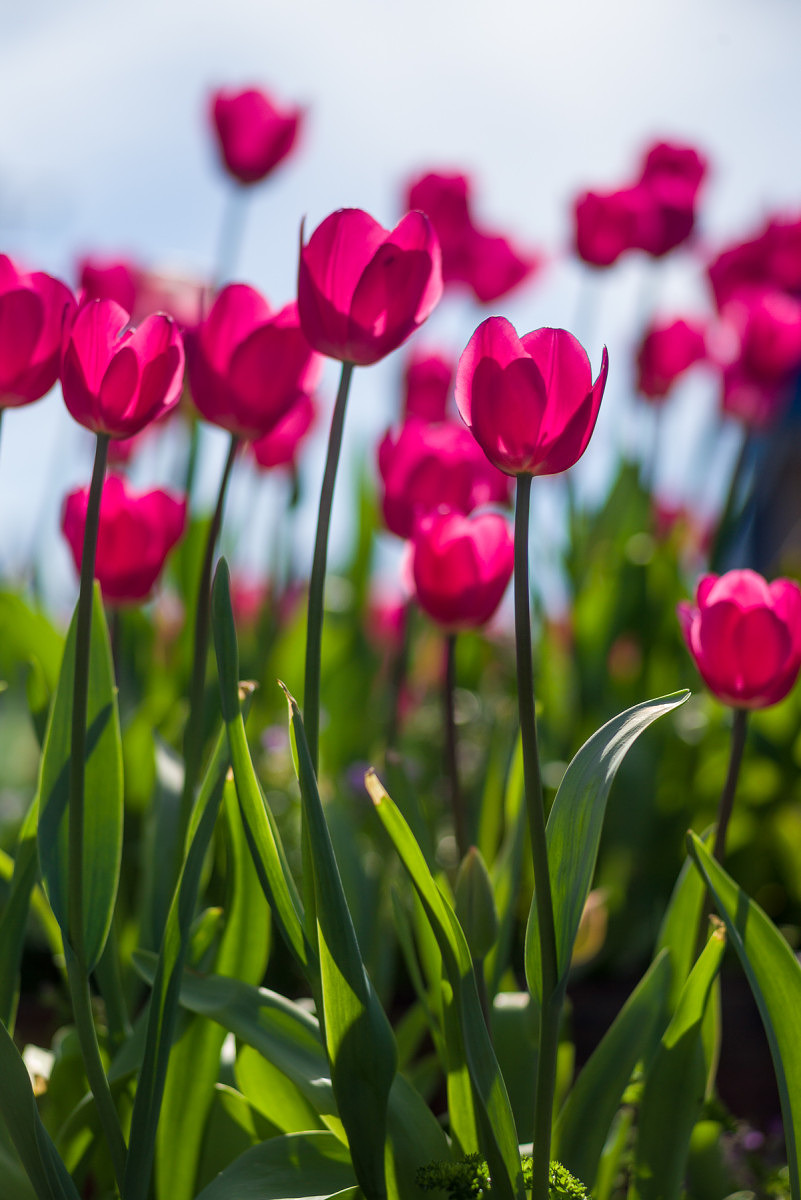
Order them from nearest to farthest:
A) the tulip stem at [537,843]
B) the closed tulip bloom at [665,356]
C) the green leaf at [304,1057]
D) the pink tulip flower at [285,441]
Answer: the tulip stem at [537,843] < the green leaf at [304,1057] < the pink tulip flower at [285,441] < the closed tulip bloom at [665,356]

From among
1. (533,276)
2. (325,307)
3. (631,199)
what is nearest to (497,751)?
(325,307)

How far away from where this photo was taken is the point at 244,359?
31.9 inches

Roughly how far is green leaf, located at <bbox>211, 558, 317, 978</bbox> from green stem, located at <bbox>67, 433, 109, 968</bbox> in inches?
3.2

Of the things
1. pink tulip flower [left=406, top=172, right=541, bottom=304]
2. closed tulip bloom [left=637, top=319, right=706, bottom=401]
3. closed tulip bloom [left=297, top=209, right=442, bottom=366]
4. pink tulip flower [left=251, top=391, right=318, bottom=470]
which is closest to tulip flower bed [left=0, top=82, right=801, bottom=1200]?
closed tulip bloom [left=297, top=209, right=442, bottom=366]

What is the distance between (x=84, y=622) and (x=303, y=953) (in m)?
0.27

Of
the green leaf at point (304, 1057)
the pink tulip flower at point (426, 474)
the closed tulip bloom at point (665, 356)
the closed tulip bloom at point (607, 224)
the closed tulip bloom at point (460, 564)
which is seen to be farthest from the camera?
the closed tulip bloom at point (665, 356)

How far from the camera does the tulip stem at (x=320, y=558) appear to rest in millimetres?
705

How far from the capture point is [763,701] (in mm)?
812

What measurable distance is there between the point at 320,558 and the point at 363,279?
0.19 m

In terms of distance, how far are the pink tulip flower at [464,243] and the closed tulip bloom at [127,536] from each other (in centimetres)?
99

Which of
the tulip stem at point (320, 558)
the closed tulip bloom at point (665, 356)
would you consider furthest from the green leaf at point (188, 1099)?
the closed tulip bloom at point (665, 356)

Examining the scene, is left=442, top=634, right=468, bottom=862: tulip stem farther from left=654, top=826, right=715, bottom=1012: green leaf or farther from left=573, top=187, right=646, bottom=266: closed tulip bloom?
left=573, top=187, right=646, bottom=266: closed tulip bloom

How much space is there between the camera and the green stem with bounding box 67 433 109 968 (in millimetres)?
646

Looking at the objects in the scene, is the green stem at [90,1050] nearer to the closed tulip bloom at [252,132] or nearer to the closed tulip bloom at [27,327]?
the closed tulip bloom at [27,327]
